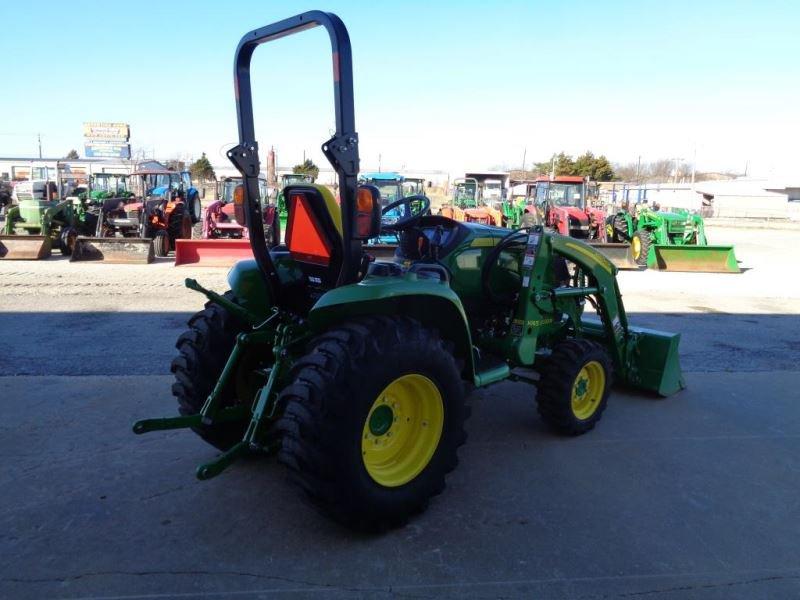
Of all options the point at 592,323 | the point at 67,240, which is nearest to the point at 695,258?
the point at 592,323

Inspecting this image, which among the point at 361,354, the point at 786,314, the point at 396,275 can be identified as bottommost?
the point at 786,314

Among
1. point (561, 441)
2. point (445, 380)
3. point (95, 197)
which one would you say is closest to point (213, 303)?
point (445, 380)

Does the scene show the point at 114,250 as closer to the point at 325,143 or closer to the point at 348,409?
the point at 325,143

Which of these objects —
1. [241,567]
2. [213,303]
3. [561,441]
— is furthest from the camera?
[561,441]

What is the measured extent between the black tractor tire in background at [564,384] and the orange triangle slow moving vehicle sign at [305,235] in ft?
6.38

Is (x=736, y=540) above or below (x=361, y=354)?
below

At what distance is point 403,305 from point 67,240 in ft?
47.1

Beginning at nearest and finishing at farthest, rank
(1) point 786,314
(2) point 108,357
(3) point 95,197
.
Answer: (2) point 108,357 < (1) point 786,314 < (3) point 95,197

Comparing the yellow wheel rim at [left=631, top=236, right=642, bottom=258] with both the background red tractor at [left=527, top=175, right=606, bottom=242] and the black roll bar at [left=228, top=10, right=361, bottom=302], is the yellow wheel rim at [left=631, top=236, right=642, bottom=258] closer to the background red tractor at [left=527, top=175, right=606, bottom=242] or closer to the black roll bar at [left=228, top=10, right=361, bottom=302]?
the background red tractor at [left=527, top=175, right=606, bottom=242]

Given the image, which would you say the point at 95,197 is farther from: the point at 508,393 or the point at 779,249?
the point at 779,249

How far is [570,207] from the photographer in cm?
1842

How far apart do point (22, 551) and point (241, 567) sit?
1.04m

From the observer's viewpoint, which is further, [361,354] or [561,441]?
[561,441]

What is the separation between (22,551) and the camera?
294 cm
